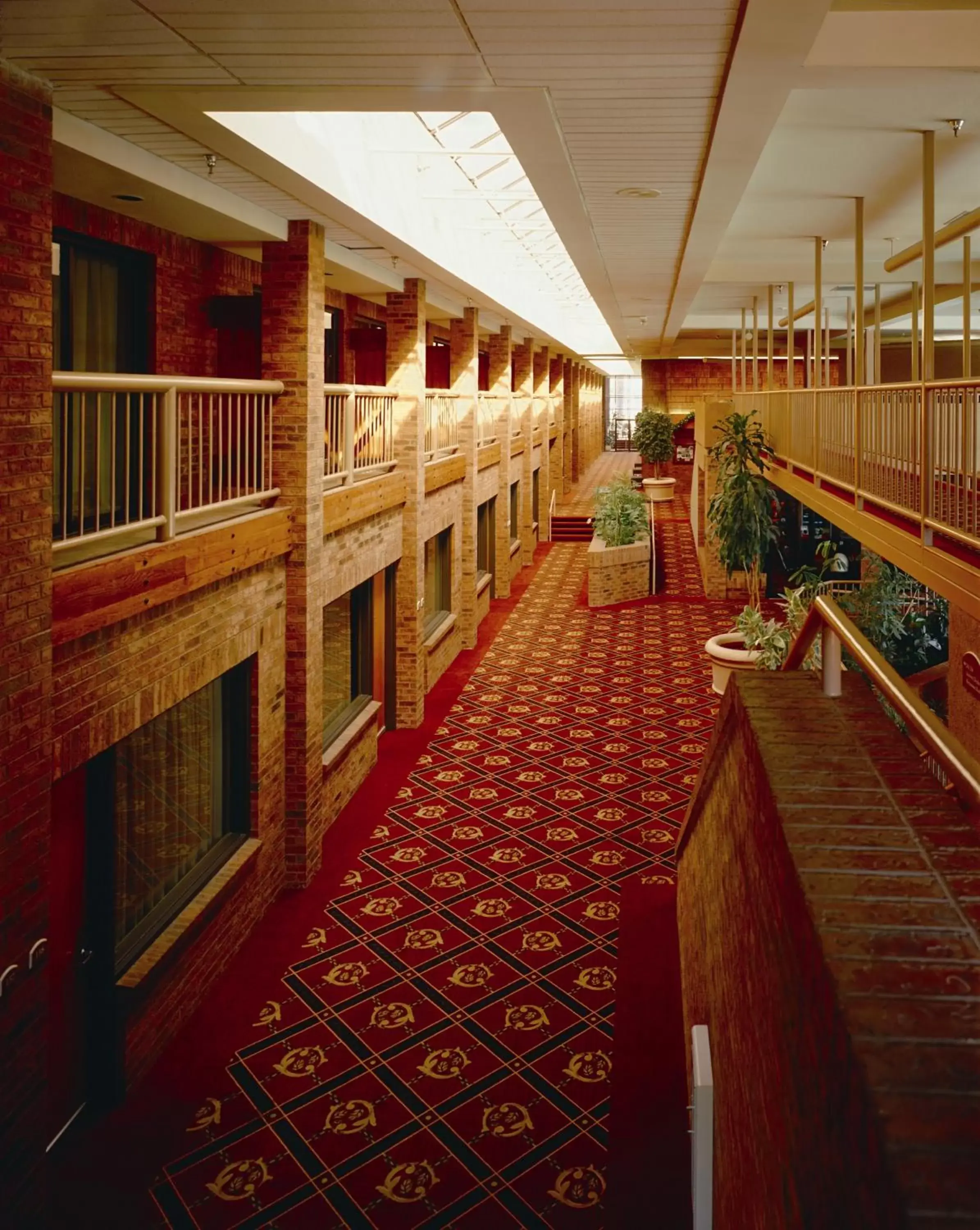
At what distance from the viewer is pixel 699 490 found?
26.9 metres

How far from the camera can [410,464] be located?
13.6m

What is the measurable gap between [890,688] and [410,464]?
1082 centimetres

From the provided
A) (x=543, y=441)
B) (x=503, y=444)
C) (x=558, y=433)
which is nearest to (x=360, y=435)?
(x=503, y=444)

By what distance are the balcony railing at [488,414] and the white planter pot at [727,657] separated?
19.5 feet

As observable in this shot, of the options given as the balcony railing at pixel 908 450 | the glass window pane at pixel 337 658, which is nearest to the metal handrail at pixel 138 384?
the glass window pane at pixel 337 658

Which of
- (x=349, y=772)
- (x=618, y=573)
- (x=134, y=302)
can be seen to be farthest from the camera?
(x=618, y=573)

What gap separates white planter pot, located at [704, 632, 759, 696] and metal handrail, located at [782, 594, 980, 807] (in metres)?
9.37

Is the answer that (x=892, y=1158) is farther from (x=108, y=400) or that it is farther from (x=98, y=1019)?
(x=108, y=400)

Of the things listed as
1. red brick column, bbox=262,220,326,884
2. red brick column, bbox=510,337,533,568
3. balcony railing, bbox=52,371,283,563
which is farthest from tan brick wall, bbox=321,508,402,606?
red brick column, bbox=510,337,533,568

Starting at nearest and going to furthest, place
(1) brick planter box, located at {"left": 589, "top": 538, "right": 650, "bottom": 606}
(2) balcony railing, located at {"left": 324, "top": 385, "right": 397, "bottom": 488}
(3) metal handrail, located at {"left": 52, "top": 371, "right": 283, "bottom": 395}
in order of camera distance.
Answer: (3) metal handrail, located at {"left": 52, "top": 371, "right": 283, "bottom": 395} → (2) balcony railing, located at {"left": 324, "top": 385, "right": 397, "bottom": 488} → (1) brick planter box, located at {"left": 589, "top": 538, "right": 650, "bottom": 606}

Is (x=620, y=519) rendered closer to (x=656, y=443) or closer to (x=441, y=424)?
(x=441, y=424)

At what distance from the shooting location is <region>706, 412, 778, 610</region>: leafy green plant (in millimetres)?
16328

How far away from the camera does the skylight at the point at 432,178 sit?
7.39 m

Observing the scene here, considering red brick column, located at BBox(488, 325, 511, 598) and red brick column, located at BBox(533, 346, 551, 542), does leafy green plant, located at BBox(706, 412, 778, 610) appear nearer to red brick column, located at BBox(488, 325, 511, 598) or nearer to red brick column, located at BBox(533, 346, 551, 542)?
red brick column, located at BBox(488, 325, 511, 598)
